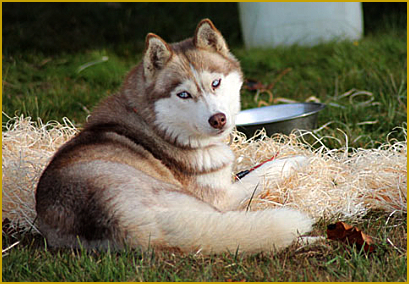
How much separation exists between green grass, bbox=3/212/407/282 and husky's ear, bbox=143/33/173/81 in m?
Result: 1.12

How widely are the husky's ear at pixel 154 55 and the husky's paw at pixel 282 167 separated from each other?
93 cm

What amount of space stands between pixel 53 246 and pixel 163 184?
61 cm

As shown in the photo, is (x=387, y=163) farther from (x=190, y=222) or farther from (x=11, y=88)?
(x=11, y=88)

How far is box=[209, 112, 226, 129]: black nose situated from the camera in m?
2.92

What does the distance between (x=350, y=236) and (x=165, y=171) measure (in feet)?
3.35

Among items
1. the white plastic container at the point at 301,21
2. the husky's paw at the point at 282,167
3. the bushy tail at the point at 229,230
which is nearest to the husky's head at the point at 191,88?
the husky's paw at the point at 282,167

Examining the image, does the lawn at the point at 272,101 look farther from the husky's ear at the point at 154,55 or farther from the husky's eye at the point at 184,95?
the husky's ear at the point at 154,55

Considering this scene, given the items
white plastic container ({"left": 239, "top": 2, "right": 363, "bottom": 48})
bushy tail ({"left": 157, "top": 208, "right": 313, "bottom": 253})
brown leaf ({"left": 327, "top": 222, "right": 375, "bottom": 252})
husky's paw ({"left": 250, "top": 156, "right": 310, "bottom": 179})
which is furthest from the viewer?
white plastic container ({"left": 239, "top": 2, "right": 363, "bottom": 48})

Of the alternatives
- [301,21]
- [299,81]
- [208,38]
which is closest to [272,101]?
[299,81]

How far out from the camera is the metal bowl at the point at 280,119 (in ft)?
13.7

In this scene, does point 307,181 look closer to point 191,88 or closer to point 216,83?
point 216,83

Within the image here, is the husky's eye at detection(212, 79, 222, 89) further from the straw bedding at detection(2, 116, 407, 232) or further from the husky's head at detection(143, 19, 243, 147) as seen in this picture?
the straw bedding at detection(2, 116, 407, 232)

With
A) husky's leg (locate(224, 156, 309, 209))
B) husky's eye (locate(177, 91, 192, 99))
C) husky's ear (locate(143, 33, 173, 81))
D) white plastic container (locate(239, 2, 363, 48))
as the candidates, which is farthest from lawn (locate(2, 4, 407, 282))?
husky's ear (locate(143, 33, 173, 81))

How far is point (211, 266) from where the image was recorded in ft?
7.89
